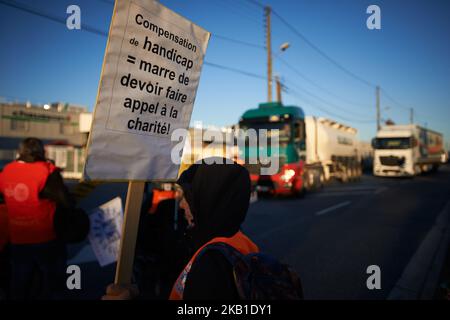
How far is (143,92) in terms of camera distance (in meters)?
1.65

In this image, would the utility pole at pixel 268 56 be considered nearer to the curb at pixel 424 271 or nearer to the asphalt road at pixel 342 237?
the asphalt road at pixel 342 237

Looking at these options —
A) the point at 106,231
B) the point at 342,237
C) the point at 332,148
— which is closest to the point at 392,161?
the point at 332,148

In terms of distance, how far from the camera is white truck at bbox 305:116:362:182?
16562 mm

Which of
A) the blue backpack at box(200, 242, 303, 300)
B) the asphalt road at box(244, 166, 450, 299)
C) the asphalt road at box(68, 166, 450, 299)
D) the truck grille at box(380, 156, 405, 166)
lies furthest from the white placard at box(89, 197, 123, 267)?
the truck grille at box(380, 156, 405, 166)

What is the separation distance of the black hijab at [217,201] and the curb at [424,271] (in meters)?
3.39

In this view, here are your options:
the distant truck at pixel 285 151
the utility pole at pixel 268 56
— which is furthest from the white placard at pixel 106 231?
the utility pole at pixel 268 56

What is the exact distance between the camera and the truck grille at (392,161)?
2317 cm

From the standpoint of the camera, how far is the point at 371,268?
185 inches

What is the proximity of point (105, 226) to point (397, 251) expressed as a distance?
211 inches

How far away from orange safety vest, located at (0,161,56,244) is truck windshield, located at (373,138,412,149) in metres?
25.8

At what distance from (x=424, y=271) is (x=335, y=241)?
1.83 meters

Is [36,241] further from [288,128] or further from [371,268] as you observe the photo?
[288,128]
